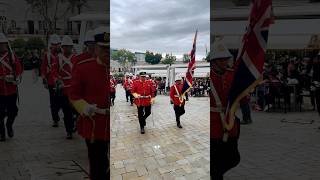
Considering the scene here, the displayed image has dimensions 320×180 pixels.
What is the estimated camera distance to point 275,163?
2225 mm

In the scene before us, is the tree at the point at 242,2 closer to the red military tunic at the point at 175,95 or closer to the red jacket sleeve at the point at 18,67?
the red military tunic at the point at 175,95

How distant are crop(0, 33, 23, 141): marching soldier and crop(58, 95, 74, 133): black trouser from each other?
0.95 feet

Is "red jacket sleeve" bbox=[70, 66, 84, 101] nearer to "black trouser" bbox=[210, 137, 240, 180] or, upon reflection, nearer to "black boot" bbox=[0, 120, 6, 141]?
"black boot" bbox=[0, 120, 6, 141]

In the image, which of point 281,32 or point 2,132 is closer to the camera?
point 281,32

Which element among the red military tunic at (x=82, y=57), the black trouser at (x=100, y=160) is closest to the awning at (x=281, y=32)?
the red military tunic at (x=82, y=57)

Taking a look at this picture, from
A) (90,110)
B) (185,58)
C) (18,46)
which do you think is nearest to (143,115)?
(90,110)

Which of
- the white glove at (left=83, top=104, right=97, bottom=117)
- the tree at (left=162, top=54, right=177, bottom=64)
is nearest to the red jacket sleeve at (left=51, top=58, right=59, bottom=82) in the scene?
the white glove at (left=83, top=104, right=97, bottom=117)

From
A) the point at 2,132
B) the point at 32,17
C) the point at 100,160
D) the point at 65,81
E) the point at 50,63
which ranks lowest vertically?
the point at 100,160

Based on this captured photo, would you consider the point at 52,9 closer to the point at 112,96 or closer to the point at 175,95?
the point at 112,96

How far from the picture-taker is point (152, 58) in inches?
74.2

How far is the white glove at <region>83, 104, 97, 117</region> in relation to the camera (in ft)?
6.42

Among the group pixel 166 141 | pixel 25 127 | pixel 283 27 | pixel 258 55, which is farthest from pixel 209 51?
pixel 25 127

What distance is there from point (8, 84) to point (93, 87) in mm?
621

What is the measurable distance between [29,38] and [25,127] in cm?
58
